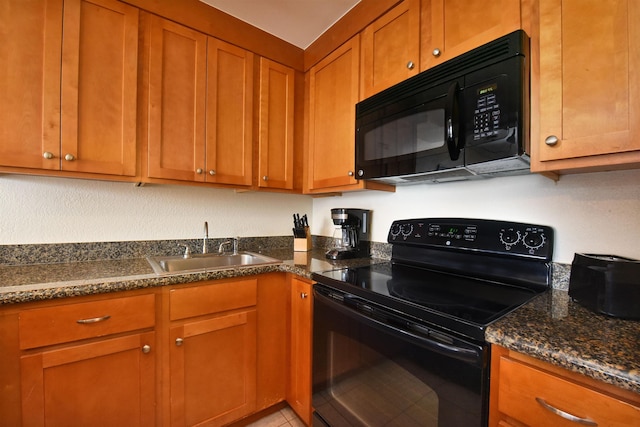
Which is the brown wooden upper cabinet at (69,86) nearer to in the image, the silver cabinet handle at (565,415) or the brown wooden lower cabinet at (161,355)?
the brown wooden lower cabinet at (161,355)

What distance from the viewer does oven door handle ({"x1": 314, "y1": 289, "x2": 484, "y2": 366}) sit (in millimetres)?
718

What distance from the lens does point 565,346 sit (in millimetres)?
601

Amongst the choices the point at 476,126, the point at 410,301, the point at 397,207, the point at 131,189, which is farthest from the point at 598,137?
the point at 131,189

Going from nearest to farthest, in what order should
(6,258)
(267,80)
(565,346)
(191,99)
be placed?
(565,346)
(6,258)
(191,99)
(267,80)

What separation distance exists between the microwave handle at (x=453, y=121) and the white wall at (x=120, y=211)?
57.2 inches

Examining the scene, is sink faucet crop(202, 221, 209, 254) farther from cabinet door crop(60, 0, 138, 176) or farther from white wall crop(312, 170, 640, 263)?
white wall crop(312, 170, 640, 263)

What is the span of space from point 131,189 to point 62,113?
0.53m

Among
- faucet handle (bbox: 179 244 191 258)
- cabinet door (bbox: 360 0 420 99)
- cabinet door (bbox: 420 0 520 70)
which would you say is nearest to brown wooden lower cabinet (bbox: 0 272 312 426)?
faucet handle (bbox: 179 244 191 258)

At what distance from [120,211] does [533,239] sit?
2117mm

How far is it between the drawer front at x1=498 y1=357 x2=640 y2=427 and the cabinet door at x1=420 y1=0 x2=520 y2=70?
1098mm

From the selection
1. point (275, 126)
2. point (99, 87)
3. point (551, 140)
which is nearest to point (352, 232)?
point (275, 126)

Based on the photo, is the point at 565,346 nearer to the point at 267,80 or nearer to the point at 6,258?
the point at 267,80

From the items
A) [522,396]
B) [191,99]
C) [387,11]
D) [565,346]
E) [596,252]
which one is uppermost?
[387,11]

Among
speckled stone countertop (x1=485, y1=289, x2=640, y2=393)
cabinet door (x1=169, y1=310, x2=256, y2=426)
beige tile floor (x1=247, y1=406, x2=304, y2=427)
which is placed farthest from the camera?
beige tile floor (x1=247, y1=406, x2=304, y2=427)
